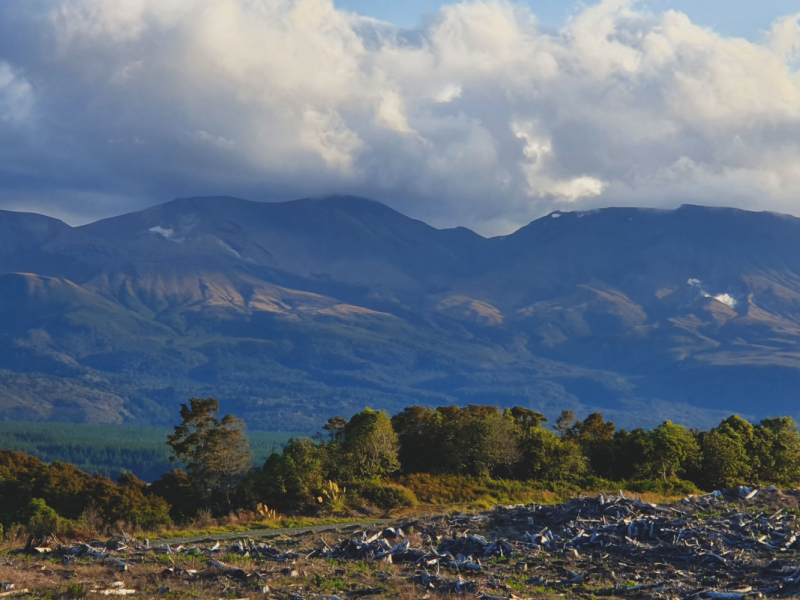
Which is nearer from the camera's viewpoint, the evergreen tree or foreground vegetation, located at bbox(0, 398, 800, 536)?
foreground vegetation, located at bbox(0, 398, 800, 536)

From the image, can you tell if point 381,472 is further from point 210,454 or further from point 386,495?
point 210,454

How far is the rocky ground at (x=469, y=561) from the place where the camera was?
2361 cm


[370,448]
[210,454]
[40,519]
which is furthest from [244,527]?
[370,448]

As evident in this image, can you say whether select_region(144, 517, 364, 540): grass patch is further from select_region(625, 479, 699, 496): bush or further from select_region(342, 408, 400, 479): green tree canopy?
select_region(625, 479, 699, 496): bush

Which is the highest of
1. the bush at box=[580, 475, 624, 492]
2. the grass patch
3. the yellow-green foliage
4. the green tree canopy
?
the green tree canopy

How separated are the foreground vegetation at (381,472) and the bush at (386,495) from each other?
0.08 metres

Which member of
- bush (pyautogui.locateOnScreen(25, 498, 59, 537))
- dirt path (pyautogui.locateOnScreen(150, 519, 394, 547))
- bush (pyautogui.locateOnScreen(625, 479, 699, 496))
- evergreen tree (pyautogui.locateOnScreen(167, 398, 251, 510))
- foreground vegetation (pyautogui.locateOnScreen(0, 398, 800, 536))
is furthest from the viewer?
bush (pyautogui.locateOnScreen(625, 479, 699, 496))

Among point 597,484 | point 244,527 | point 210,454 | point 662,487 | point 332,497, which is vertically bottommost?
point 244,527

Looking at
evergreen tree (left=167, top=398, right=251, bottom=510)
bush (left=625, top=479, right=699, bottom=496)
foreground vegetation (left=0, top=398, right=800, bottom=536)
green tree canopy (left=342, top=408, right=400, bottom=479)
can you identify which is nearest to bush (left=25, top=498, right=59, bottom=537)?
foreground vegetation (left=0, top=398, right=800, bottom=536)

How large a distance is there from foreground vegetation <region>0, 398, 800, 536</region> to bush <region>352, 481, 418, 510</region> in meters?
0.08

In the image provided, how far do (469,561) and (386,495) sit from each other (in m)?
22.0

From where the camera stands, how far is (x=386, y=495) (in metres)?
49.2

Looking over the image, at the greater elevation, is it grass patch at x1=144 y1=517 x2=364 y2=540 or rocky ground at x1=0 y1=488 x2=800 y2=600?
rocky ground at x1=0 y1=488 x2=800 y2=600

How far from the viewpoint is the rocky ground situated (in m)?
23.6
